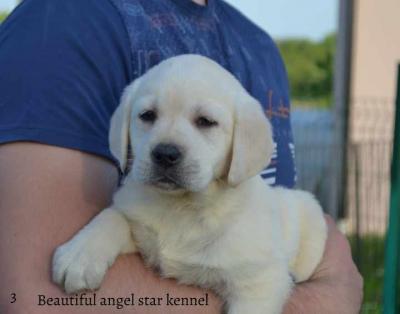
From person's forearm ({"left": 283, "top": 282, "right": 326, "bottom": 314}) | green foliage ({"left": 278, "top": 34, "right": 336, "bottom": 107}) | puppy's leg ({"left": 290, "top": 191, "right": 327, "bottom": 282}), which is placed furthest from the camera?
green foliage ({"left": 278, "top": 34, "right": 336, "bottom": 107})

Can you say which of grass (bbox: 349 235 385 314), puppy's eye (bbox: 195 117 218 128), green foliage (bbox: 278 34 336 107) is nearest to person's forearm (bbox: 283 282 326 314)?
puppy's eye (bbox: 195 117 218 128)

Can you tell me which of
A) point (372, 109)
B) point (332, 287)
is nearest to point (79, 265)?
point (332, 287)

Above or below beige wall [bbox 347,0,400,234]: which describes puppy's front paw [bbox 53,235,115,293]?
above

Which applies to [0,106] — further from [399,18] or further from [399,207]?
Answer: [399,18]

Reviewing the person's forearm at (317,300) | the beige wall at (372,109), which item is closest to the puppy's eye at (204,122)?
the person's forearm at (317,300)

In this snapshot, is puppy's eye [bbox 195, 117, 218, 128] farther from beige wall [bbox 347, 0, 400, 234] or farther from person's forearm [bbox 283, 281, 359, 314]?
beige wall [bbox 347, 0, 400, 234]

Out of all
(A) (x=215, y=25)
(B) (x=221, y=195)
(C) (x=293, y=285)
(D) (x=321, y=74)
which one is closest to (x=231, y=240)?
(B) (x=221, y=195)

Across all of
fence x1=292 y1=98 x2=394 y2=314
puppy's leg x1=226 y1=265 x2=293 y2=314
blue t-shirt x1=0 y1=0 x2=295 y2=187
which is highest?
blue t-shirt x1=0 y1=0 x2=295 y2=187

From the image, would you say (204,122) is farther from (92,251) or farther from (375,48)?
(375,48)
